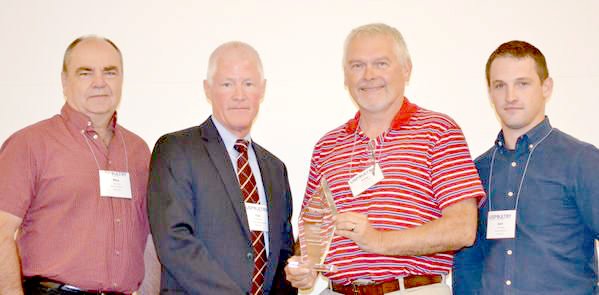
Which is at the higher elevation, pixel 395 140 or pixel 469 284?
pixel 395 140

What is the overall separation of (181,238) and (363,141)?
1010 millimetres

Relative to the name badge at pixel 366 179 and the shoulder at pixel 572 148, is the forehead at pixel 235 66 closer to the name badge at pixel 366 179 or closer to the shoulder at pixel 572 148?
the name badge at pixel 366 179

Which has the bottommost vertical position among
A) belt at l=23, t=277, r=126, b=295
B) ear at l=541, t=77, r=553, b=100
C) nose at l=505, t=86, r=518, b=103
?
belt at l=23, t=277, r=126, b=295

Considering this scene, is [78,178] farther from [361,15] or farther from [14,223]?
[361,15]

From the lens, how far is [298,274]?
3.04 meters

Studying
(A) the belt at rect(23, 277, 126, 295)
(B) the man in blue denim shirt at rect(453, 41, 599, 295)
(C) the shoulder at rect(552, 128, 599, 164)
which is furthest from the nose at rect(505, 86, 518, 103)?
(A) the belt at rect(23, 277, 126, 295)

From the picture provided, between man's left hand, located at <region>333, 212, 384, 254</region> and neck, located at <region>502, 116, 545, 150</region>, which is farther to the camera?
neck, located at <region>502, 116, 545, 150</region>

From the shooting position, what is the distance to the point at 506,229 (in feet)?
10.4

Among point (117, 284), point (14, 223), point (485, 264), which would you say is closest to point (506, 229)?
point (485, 264)

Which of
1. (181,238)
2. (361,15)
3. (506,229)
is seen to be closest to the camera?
(181,238)

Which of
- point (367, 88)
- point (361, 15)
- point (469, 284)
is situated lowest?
point (469, 284)

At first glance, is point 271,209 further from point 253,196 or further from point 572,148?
point 572,148

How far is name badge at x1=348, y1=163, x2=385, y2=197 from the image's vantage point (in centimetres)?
310

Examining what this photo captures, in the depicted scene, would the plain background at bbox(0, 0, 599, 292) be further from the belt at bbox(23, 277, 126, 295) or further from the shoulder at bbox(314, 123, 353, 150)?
the belt at bbox(23, 277, 126, 295)
